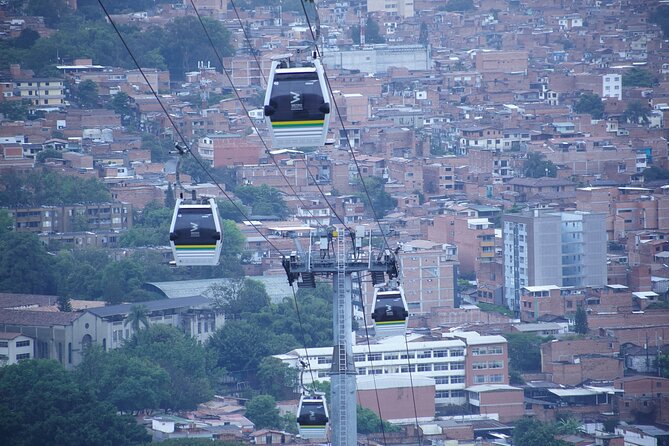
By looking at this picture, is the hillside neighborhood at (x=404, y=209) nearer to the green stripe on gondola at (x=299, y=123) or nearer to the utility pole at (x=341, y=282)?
the utility pole at (x=341, y=282)

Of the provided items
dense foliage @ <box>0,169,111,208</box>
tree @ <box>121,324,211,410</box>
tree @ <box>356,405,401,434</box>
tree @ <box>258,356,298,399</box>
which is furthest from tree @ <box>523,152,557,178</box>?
tree @ <box>356,405,401,434</box>

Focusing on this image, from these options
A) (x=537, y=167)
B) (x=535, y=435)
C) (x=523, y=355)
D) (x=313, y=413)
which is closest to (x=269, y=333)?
(x=523, y=355)

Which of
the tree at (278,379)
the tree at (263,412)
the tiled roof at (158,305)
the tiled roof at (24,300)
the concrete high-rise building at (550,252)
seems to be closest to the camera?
the tree at (263,412)

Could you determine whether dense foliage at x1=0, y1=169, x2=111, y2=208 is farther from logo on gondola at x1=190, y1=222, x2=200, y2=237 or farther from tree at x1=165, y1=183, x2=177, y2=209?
logo on gondola at x1=190, y1=222, x2=200, y2=237

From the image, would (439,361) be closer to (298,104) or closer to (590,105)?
(298,104)

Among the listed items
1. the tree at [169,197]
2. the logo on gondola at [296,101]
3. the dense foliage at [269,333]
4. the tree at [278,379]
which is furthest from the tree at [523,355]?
the logo on gondola at [296,101]
